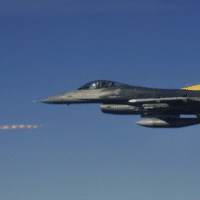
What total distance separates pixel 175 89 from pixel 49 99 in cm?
1221

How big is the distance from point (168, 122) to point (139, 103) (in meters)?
3.51

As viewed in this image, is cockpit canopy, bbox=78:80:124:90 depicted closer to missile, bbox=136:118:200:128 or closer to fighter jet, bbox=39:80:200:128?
fighter jet, bbox=39:80:200:128

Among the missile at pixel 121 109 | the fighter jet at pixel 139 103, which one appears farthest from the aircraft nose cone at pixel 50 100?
the missile at pixel 121 109

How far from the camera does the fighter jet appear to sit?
27.5 metres

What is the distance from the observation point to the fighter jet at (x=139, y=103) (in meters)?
27.5

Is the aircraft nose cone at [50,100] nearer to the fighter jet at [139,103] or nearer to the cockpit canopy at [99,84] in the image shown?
the fighter jet at [139,103]

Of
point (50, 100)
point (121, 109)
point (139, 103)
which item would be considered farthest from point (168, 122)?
point (50, 100)

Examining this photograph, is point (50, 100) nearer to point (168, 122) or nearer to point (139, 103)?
point (139, 103)

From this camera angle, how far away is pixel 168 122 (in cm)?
2830

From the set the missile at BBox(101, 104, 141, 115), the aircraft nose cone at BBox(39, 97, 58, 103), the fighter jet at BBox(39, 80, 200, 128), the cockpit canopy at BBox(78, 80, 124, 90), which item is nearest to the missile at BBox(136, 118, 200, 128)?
the fighter jet at BBox(39, 80, 200, 128)

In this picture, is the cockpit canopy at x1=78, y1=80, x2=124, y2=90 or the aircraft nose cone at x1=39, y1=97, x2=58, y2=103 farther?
the cockpit canopy at x1=78, y1=80, x2=124, y2=90

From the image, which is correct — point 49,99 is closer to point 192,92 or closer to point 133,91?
point 133,91

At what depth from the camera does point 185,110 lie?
27984 mm

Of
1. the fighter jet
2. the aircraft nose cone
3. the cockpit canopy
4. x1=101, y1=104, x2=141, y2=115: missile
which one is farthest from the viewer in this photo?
the cockpit canopy
